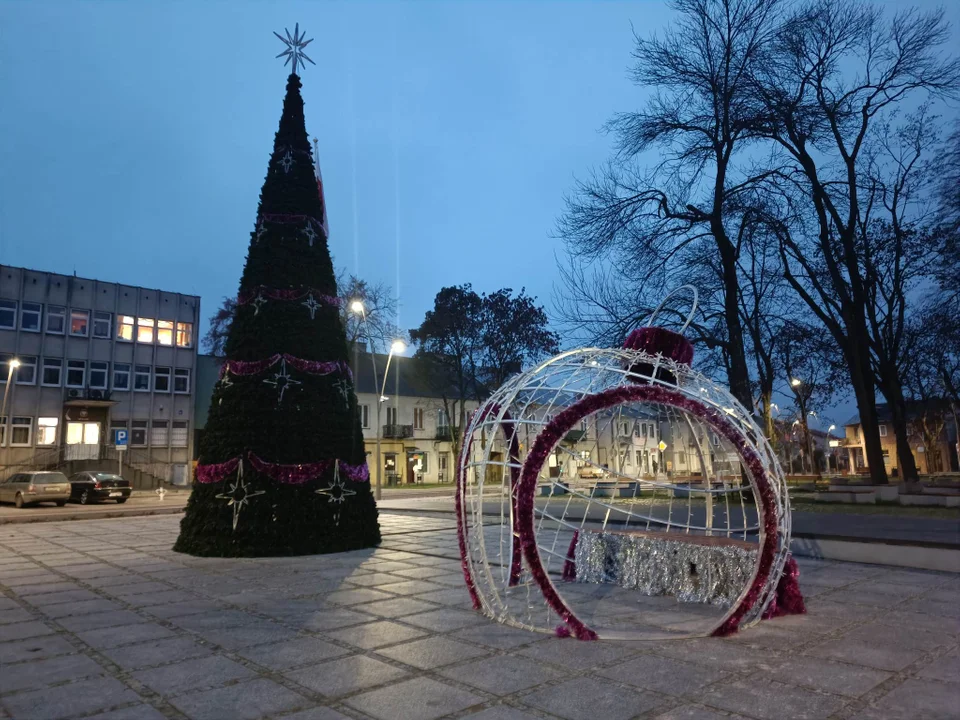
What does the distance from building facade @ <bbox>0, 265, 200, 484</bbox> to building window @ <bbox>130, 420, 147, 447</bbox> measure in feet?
0.17

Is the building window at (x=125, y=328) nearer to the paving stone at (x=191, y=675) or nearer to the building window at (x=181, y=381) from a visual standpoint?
the building window at (x=181, y=381)

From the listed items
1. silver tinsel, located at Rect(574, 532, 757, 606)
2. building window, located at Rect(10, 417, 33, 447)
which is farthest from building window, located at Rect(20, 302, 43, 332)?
silver tinsel, located at Rect(574, 532, 757, 606)

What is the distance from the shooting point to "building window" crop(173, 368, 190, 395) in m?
40.4

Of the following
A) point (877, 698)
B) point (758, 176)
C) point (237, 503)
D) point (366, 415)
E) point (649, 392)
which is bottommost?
point (877, 698)

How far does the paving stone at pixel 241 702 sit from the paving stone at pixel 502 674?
116 cm

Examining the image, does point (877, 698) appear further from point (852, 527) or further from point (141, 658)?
point (852, 527)

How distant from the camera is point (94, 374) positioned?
37.5 meters

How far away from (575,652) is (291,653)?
2.35 metres

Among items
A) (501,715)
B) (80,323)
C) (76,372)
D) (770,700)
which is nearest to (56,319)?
(80,323)

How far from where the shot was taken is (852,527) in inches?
514

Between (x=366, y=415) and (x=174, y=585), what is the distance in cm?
4004

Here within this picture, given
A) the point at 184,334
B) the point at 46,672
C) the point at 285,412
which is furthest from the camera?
the point at 184,334

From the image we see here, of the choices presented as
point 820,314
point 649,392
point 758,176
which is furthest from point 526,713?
point 820,314

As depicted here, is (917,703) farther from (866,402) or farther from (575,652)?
(866,402)
